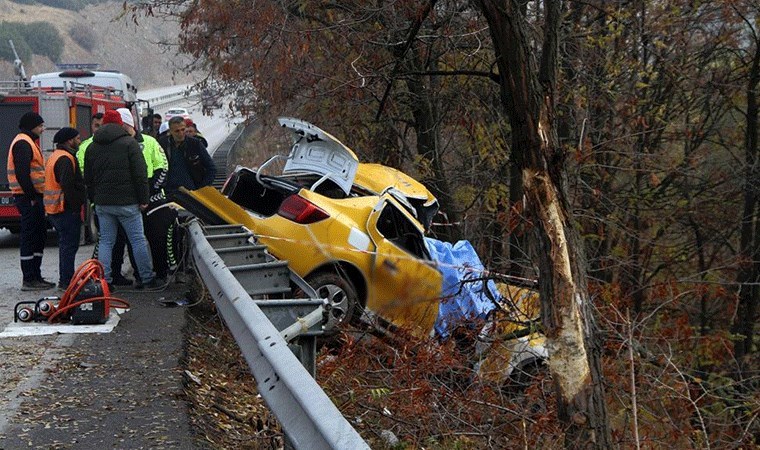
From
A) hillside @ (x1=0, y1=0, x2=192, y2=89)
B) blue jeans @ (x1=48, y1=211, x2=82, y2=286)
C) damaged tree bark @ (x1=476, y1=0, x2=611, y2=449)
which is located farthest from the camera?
hillside @ (x1=0, y1=0, x2=192, y2=89)

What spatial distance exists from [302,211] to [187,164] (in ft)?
9.36

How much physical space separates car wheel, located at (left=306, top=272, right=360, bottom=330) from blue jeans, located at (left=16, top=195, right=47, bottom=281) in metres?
3.48

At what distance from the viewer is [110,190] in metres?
9.84

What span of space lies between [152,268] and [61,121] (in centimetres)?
738

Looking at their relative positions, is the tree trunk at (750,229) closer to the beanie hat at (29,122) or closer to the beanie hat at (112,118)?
the beanie hat at (112,118)

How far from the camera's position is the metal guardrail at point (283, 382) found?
11.4 ft

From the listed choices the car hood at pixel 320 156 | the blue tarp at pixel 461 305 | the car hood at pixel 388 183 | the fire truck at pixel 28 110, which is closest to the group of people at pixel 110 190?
the car hood at pixel 320 156

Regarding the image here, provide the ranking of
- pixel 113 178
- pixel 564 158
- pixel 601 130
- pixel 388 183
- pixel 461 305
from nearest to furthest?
pixel 564 158, pixel 461 305, pixel 113 178, pixel 388 183, pixel 601 130

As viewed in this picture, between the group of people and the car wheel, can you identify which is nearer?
the car wheel

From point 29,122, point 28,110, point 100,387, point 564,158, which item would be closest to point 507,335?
point 564,158

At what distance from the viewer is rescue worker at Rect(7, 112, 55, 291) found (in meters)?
11.2

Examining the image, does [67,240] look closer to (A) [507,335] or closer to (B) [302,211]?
(B) [302,211]

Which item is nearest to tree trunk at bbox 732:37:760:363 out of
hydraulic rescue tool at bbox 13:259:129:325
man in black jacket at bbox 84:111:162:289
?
man in black jacket at bbox 84:111:162:289

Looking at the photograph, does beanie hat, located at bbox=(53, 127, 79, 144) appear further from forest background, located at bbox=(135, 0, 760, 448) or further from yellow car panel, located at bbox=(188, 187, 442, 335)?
forest background, located at bbox=(135, 0, 760, 448)
